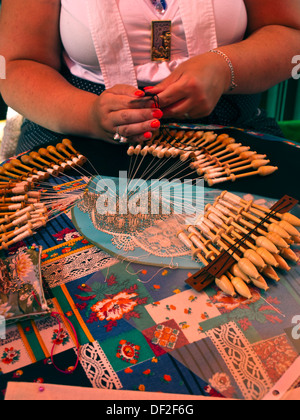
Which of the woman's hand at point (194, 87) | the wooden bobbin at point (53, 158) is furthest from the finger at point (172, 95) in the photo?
the wooden bobbin at point (53, 158)

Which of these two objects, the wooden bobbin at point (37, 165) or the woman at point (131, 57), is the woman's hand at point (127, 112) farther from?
the wooden bobbin at point (37, 165)

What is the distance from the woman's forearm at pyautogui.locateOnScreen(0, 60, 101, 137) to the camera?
120 centimetres

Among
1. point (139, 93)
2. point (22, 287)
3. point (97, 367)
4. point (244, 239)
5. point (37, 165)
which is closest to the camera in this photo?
point (97, 367)

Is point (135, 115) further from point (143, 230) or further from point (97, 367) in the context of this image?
point (97, 367)

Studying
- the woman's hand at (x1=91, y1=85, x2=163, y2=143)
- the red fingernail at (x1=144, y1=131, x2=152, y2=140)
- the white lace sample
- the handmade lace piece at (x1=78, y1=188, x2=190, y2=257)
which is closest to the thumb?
the woman's hand at (x1=91, y1=85, x2=163, y2=143)

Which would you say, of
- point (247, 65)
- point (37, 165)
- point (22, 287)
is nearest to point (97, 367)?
point (22, 287)

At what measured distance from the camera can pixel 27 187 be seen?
3.47ft

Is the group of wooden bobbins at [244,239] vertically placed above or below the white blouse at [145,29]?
below

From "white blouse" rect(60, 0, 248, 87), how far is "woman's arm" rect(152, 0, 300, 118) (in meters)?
0.08

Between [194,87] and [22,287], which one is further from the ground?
[194,87]

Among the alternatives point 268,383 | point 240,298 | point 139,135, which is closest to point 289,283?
point 240,298

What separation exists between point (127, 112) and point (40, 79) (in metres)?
0.40

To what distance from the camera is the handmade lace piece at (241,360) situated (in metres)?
0.56
